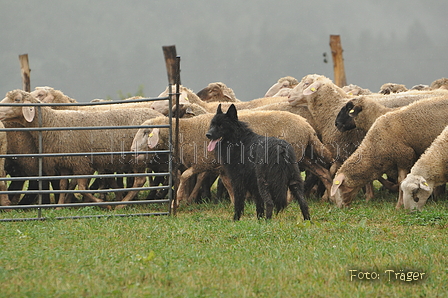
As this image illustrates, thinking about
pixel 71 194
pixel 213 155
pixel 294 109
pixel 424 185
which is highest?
pixel 294 109

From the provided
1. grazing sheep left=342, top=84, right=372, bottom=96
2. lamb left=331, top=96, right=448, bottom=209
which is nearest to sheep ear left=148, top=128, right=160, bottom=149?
lamb left=331, top=96, right=448, bottom=209

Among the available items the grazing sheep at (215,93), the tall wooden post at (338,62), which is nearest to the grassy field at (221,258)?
the grazing sheep at (215,93)

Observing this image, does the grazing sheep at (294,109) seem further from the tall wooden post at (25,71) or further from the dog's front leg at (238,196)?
the tall wooden post at (25,71)

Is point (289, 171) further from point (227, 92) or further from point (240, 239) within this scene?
point (227, 92)

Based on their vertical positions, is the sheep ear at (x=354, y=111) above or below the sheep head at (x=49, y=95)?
below

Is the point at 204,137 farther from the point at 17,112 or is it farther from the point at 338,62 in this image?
the point at 338,62

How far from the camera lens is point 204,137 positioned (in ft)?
32.3

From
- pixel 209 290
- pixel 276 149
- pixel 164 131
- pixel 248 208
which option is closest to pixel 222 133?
pixel 276 149

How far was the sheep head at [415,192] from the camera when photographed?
848 centimetres

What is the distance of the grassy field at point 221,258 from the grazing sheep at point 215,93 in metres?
8.90

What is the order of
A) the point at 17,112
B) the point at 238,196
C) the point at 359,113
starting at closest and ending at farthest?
the point at 238,196 < the point at 17,112 < the point at 359,113

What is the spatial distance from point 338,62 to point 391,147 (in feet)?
43.1

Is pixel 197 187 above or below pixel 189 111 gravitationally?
below

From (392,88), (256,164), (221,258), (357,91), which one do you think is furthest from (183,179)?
(392,88)
